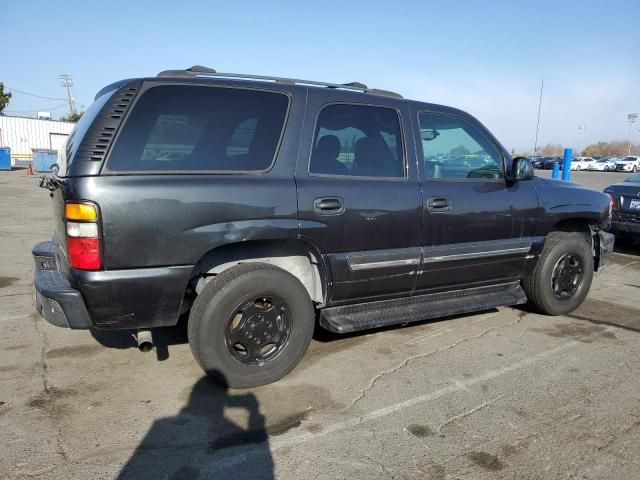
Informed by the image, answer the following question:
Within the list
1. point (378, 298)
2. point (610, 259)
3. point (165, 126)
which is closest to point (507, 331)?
point (378, 298)

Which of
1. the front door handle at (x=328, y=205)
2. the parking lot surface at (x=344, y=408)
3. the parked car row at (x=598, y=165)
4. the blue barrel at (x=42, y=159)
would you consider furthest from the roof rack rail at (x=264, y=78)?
the parked car row at (x=598, y=165)

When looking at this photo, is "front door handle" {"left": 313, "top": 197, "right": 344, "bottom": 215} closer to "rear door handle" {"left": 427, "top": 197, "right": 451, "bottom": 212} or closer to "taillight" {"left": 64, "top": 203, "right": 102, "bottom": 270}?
"rear door handle" {"left": 427, "top": 197, "right": 451, "bottom": 212}

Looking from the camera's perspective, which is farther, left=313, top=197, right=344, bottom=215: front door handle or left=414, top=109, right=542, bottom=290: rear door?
left=414, top=109, right=542, bottom=290: rear door

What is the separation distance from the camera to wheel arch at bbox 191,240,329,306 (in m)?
3.28

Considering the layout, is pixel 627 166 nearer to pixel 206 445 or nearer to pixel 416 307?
pixel 416 307

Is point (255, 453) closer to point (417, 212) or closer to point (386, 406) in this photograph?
point (386, 406)

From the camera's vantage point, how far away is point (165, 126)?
3002 mm

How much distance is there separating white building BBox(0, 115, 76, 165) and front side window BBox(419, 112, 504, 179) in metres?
39.6

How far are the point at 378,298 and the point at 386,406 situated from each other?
36.4 inches

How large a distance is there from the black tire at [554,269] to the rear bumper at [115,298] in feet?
10.9

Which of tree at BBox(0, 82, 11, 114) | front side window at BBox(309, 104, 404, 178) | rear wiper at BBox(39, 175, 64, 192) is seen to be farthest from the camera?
tree at BBox(0, 82, 11, 114)

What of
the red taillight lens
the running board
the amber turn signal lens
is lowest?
the running board

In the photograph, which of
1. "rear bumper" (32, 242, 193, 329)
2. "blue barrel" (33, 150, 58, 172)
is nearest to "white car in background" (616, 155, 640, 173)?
"blue barrel" (33, 150, 58, 172)

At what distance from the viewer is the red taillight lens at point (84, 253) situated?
2.77 m
